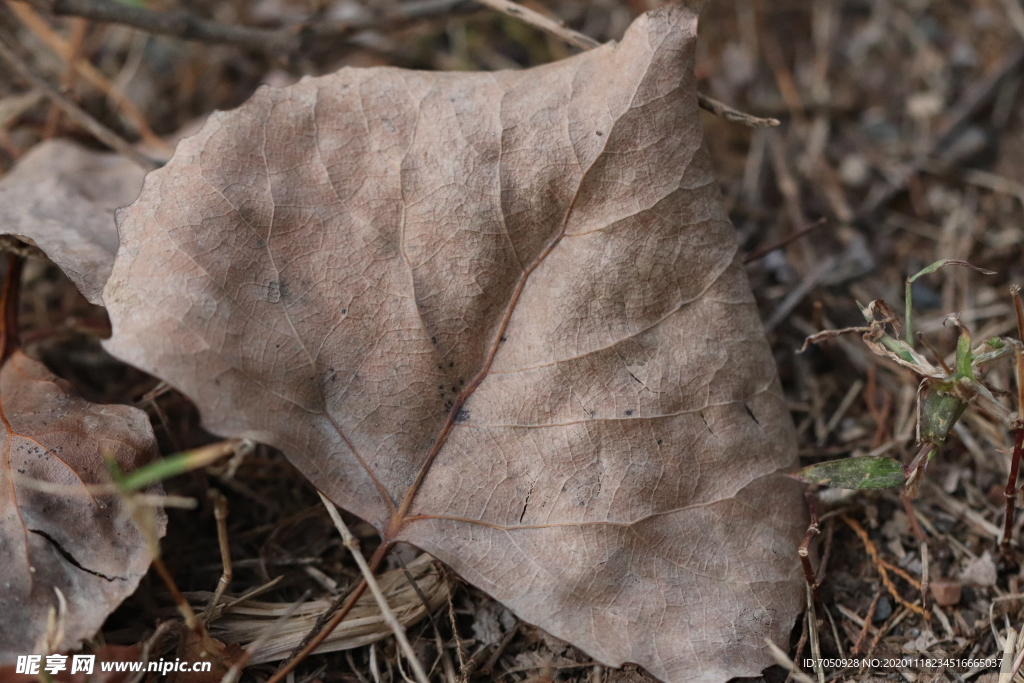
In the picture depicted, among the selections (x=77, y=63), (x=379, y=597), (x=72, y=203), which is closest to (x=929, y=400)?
(x=379, y=597)

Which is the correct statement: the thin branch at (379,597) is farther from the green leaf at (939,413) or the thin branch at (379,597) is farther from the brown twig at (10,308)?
the green leaf at (939,413)

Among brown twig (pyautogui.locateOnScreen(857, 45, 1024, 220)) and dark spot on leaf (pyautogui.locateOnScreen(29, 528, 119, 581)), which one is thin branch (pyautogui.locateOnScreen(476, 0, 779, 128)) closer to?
brown twig (pyautogui.locateOnScreen(857, 45, 1024, 220))

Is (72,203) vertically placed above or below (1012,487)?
above

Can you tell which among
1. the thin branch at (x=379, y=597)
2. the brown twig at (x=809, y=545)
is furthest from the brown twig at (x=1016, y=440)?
the thin branch at (x=379, y=597)

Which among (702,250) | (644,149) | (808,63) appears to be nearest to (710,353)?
(702,250)

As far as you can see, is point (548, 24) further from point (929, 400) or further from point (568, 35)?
point (929, 400)

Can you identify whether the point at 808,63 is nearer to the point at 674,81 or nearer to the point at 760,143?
the point at 760,143

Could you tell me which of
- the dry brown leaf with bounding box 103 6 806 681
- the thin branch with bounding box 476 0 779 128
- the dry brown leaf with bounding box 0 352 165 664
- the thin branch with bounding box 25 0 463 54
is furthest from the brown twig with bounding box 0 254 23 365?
the thin branch with bounding box 476 0 779 128
